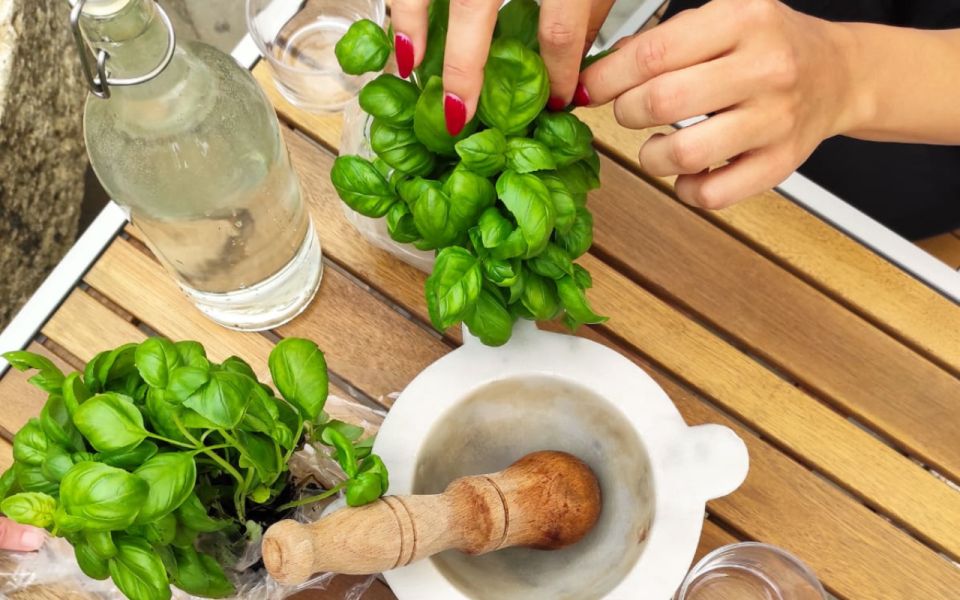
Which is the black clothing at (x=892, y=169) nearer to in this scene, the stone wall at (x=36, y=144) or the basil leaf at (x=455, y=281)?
the basil leaf at (x=455, y=281)

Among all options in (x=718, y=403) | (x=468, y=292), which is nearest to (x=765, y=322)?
(x=718, y=403)

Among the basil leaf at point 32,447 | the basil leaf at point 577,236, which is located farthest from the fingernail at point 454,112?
the basil leaf at point 32,447

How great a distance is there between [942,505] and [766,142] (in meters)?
0.44

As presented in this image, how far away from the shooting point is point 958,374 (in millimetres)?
970

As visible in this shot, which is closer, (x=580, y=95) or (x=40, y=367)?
(x=40, y=367)

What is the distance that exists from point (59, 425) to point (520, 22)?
1.48 feet

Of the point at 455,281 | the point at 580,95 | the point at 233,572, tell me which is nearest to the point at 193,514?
the point at 233,572

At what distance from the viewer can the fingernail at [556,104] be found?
0.74 m

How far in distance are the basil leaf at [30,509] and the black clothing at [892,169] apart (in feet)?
3.33

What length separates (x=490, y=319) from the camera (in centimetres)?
73

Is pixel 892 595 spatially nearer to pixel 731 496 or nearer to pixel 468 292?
pixel 731 496

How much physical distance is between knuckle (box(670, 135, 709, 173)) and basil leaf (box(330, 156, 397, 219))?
0.24m

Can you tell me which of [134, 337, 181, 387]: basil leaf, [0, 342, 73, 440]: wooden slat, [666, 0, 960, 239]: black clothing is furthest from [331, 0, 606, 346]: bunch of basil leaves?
[666, 0, 960, 239]: black clothing

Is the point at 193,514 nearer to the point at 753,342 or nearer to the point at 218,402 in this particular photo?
the point at 218,402
